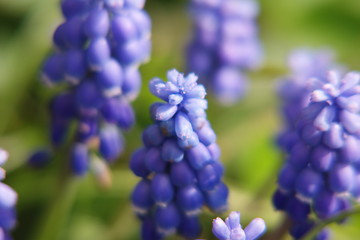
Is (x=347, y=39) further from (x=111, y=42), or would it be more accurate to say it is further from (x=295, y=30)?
(x=111, y=42)

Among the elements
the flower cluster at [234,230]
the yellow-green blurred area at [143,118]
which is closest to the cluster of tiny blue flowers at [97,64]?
the yellow-green blurred area at [143,118]

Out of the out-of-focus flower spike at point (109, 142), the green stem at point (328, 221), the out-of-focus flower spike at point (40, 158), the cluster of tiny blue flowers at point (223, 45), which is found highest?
the cluster of tiny blue flowers at point (223, 45)

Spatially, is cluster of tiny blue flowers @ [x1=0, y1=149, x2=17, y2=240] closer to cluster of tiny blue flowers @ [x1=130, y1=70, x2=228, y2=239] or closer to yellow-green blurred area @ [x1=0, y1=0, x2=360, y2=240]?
cluster of tiny blue flowers @ [x1=130, y1=70, x2=228, y2=239]

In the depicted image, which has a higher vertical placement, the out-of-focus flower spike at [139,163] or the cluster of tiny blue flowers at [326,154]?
the cluster of tiny blue flowers at [326,154]

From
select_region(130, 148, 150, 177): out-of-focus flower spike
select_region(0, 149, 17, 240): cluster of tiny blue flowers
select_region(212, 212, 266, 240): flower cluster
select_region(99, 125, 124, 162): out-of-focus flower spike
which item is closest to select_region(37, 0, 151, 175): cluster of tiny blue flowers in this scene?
select_region(99, 125, 124, 162): out-of-focus flower spike

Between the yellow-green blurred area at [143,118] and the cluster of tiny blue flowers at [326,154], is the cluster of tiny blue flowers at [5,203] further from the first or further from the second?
the cluster of tiny blue flowers at [326,154]

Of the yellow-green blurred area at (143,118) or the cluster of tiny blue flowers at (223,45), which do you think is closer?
the yellow-green blurred area at (143,118)
